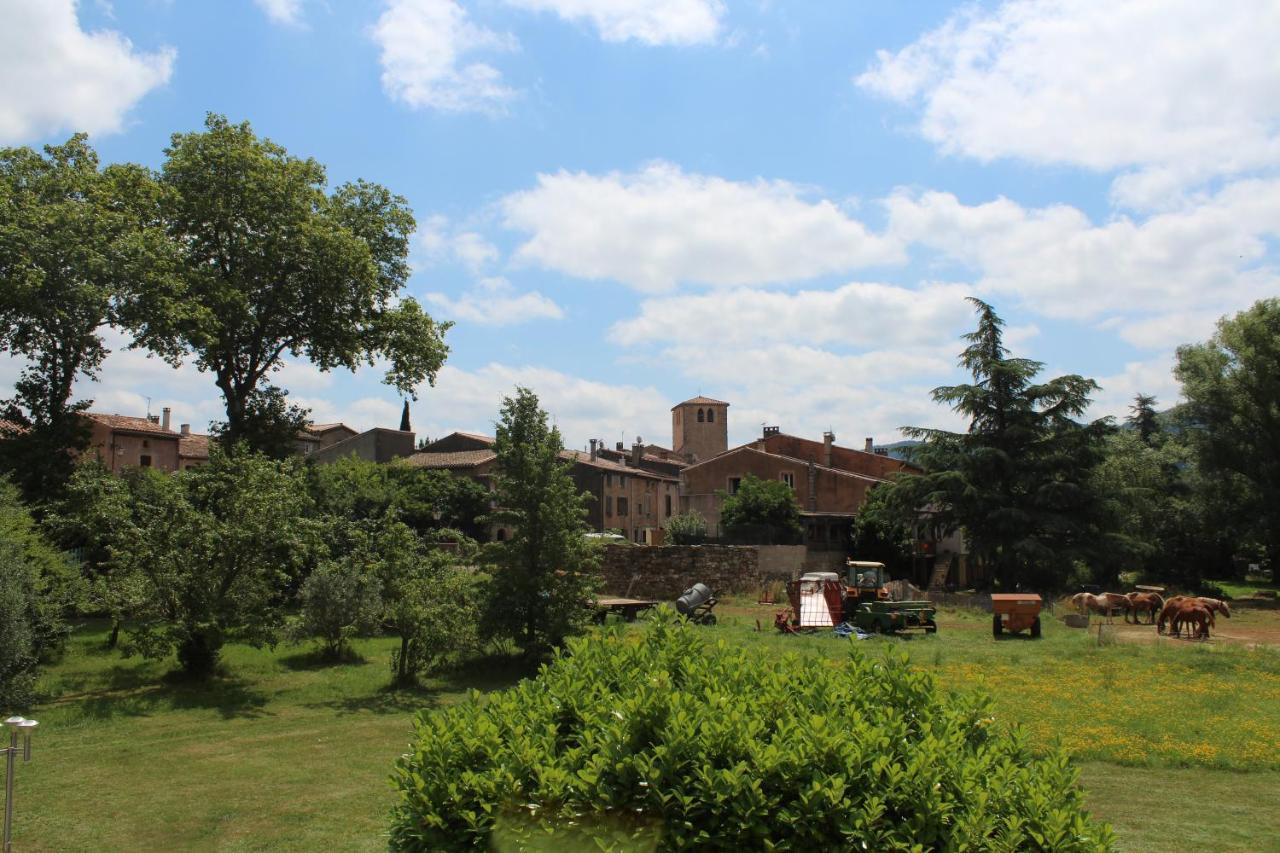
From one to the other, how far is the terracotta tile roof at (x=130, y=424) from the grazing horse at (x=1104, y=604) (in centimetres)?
5197

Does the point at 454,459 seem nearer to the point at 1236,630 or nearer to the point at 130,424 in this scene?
the point at 130,424

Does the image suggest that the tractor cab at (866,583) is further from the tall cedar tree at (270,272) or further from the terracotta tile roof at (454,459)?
the terracotta tile roof at (454,459)

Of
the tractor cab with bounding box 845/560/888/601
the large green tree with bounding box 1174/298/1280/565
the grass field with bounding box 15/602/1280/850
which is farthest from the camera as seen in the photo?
the large green tree with bounding box 1174/298/1280/565

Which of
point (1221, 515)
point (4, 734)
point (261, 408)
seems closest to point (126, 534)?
point (4, 734)

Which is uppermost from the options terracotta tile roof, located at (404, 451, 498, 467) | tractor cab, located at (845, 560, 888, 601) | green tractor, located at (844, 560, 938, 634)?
terracotta tile roof, located at (404, 451, 498, 467)

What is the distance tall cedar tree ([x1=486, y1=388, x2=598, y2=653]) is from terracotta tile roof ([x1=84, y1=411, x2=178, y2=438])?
4365cm

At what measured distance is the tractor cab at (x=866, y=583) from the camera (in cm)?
2847

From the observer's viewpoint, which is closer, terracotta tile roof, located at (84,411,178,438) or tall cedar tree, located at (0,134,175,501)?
tall cedar tree, located at (0,134,175,501)

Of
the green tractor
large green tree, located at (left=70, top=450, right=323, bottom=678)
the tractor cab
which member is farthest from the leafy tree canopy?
large green tree, located at (left=70, top=450, right=323, bottom=678)

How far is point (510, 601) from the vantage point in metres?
20.9

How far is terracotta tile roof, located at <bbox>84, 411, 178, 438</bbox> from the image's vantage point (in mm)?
55059

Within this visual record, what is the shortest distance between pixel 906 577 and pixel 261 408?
3134 centimetres

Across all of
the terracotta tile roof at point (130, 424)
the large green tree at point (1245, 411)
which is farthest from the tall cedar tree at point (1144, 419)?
the terracotta tile roof at point (130, 424)

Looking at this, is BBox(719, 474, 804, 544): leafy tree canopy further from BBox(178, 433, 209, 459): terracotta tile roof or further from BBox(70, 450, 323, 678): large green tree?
BBox(178, 433, 209, 459): terracotta tile roof
